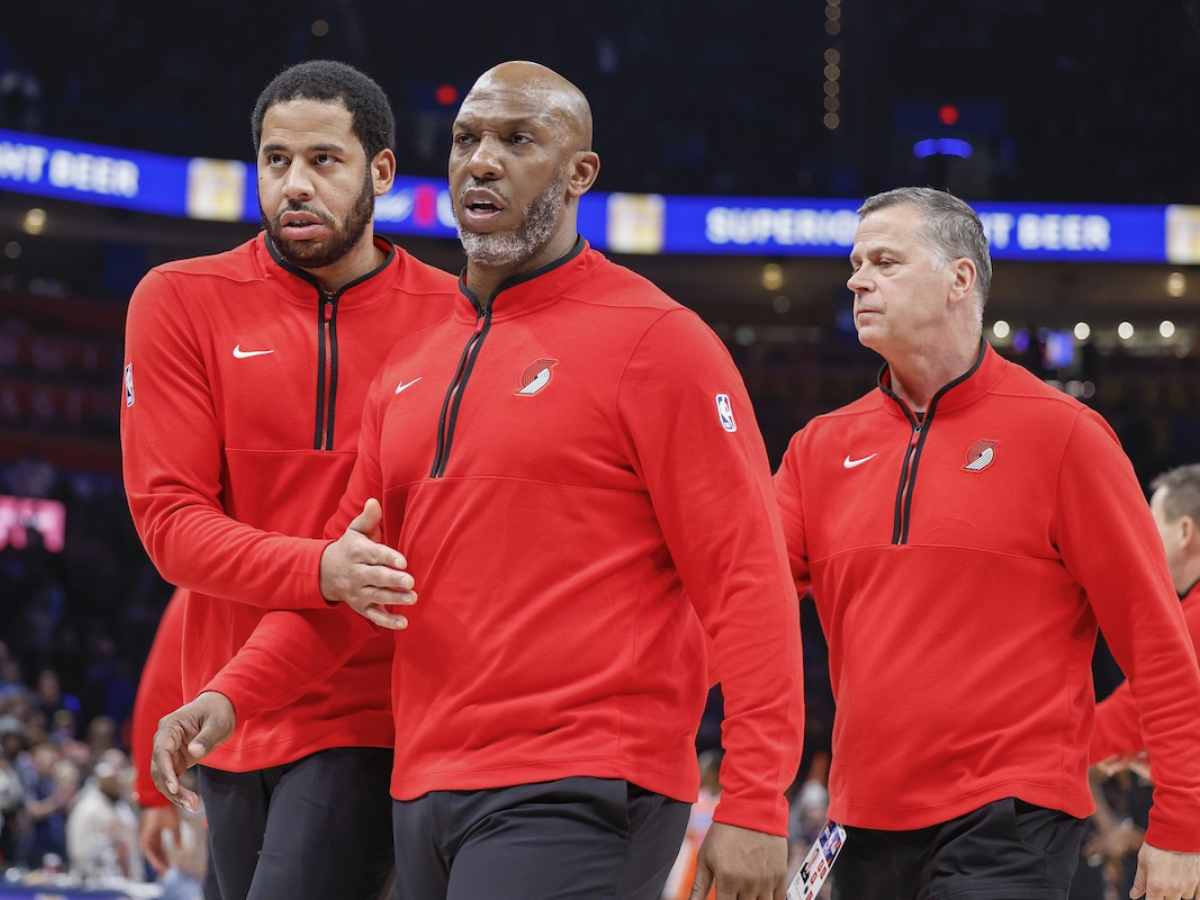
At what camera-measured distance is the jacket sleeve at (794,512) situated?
3.90 m

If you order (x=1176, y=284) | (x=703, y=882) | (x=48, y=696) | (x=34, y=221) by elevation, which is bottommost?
(x=48, y=696)

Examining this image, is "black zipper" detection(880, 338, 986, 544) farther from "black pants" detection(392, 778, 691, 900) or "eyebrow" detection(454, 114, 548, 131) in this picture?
"eyebrow" detection(454, 114, 548, 131)

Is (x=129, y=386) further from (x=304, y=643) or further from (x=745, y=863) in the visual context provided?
(x=745, y=863)

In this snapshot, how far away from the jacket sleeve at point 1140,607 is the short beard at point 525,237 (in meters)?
1.26

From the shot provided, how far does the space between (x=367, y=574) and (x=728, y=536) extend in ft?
1.95

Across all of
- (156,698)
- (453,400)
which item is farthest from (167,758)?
(156,698)

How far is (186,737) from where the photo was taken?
299 cm

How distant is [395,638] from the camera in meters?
3.06

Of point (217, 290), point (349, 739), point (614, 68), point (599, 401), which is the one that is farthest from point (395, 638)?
point (614, 68)

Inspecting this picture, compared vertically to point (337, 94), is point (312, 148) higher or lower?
lower

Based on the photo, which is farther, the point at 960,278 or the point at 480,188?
the point at 960,278

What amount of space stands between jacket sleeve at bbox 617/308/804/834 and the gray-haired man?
0.80 meters

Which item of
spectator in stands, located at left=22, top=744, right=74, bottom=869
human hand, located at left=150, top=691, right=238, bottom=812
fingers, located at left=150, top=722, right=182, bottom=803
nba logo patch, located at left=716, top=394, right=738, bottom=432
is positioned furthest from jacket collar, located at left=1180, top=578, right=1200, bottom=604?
spectator in stands, located at left=22, top=744, right=74, bottom=869

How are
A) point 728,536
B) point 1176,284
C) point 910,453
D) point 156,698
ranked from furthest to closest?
point 1176,284 < point 156,698 < point 910,453 < point 728,536
